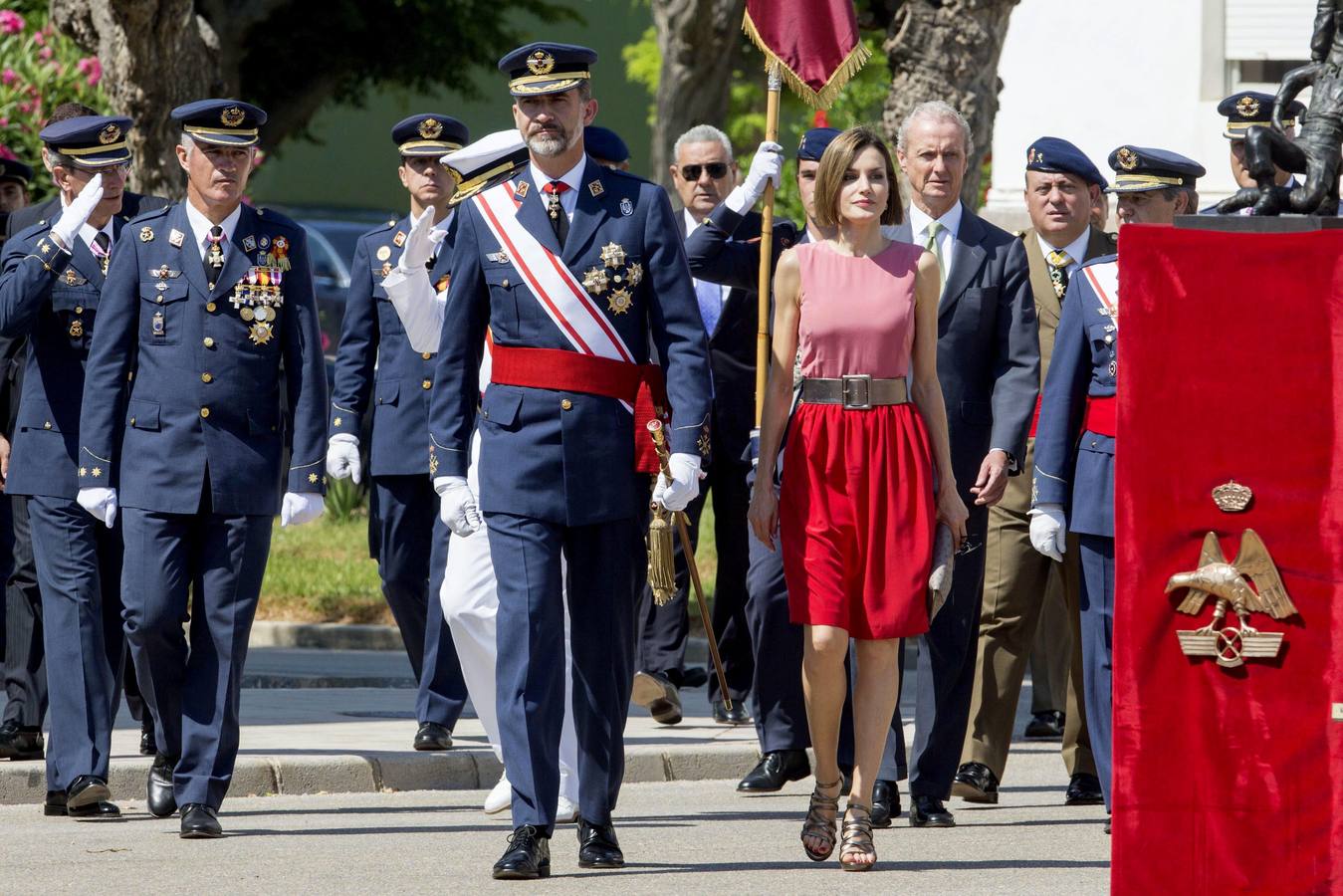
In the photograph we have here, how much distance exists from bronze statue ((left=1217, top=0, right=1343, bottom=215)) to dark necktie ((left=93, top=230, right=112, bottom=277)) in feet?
14.8

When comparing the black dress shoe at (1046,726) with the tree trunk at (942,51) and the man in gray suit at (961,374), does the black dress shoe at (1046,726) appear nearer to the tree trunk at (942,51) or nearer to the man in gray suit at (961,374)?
the man in gray suit at (961,374)

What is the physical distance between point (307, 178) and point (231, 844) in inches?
1184

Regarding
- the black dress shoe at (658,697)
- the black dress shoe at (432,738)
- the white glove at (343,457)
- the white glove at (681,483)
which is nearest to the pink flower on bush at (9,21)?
the white glove at (343,457)

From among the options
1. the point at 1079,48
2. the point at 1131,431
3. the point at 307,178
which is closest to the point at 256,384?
the point at 1131,431

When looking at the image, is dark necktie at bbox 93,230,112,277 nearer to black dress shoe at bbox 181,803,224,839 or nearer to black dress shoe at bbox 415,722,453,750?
black dress shoe at bbox 181,803,224,839

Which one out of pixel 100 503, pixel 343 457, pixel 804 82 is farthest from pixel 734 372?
pixel 100 503

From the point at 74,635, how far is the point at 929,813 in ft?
9.22

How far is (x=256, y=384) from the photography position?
7.81 m

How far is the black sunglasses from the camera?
1014cm

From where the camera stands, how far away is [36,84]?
666 inches

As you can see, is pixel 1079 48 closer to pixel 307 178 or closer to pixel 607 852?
pixel 607 852

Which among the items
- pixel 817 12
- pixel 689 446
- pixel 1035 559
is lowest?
pixel 1035 559

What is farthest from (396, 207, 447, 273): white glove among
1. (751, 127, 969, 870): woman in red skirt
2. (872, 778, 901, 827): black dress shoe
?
(872, 778, 901, 827): black dress shoe

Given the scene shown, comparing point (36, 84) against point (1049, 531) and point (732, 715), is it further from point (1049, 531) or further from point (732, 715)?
point (1049, 531)
